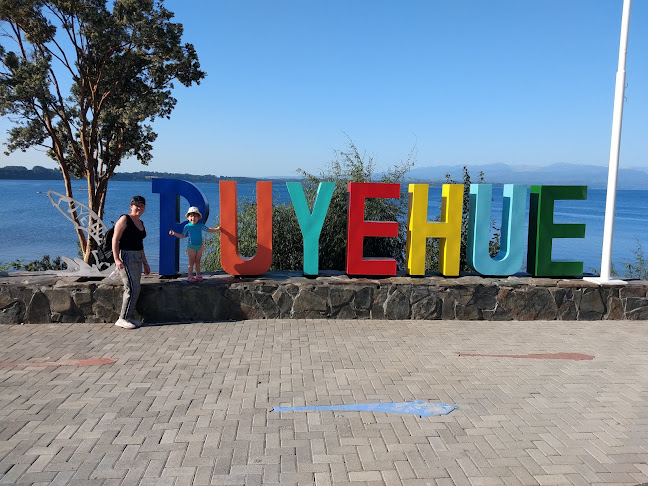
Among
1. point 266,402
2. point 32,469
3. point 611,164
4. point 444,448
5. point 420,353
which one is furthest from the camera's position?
point 611,164

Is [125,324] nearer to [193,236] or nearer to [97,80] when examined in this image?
[193,236]

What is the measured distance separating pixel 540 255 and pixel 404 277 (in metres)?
2.42

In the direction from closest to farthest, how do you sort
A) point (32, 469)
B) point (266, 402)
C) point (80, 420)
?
point (32, 469), point (80, 420), point (266, 402)

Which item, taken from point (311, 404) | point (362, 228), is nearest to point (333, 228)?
point (362, 228)

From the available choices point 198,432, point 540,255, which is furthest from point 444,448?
point 540,255

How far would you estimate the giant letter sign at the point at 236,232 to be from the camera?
8398 mm

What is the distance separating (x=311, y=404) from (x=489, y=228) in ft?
16.9

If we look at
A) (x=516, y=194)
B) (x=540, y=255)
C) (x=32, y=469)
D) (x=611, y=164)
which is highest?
(x=611, y=164)

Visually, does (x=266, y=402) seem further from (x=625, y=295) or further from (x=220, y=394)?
(x=625, y=295)

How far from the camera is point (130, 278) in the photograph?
755cm

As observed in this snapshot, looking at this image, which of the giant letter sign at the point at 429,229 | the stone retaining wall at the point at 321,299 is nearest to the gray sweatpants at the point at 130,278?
the stone retaining wall at the point at 321,299

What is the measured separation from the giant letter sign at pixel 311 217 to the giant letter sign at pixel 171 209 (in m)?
1.52

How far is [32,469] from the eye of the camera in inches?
149

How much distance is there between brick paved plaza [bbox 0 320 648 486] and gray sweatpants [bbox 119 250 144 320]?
0.34m
